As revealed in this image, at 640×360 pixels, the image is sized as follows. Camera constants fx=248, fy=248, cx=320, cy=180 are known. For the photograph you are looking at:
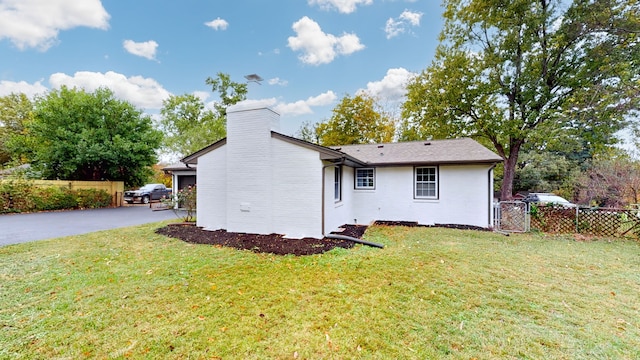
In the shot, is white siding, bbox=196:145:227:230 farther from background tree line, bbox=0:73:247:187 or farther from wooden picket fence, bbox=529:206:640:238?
background tree line, bbox=0:73:247:187

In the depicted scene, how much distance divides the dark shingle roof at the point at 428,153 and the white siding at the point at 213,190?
5.87 metres

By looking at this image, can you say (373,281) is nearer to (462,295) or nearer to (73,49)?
(462,295)

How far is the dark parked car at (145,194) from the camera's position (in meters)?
18.9

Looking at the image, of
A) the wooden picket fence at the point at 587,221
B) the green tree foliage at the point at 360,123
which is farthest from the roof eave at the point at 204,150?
the green tree foliage at the point at 360,123

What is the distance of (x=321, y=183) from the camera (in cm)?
755

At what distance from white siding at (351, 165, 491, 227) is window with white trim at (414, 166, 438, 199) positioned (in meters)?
0.17

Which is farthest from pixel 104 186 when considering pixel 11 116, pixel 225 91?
pixel 11 116

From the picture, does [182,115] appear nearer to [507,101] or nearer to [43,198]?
[43,198]

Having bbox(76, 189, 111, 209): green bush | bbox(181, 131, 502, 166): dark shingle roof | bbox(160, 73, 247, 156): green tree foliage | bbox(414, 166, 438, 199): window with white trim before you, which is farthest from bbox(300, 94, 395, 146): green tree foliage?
bbox(76, 189, 111, 209): green bush

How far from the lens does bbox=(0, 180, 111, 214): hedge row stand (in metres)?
12.6

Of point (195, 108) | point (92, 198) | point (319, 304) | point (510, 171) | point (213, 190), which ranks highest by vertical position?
point (195, 108)

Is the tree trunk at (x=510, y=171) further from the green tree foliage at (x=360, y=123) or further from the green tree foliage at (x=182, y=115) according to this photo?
the green tree foliage at (x=182, y=115)

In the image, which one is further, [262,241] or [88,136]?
[88,136]

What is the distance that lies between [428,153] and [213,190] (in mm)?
8737
